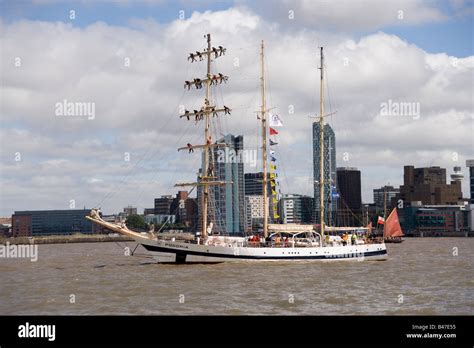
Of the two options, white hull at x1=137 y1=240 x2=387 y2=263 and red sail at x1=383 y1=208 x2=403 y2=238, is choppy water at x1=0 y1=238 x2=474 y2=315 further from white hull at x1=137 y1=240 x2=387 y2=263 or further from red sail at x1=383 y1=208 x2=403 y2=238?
red sail at x1=383 y1=208 x2=403 y2=238

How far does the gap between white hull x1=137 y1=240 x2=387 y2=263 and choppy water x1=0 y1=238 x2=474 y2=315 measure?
58.9 inches

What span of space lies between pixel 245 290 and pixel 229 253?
2245 centimetres

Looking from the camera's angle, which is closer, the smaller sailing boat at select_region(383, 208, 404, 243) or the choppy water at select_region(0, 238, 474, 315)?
the choppy water at select_region(0, 238, 474, 315)

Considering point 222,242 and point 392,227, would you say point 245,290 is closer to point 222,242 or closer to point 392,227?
point 222,242

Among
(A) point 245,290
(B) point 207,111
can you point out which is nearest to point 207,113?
(B) point 207,111

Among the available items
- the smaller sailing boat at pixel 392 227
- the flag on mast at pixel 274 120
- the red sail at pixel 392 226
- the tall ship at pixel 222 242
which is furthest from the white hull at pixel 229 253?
the red sail at pixel 392 226

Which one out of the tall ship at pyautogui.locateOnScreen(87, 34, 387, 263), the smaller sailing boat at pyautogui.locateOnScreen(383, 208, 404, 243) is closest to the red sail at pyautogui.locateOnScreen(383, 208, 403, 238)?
the smaller sailing boat at pyautogui.locateOnScreen(383, 208, 404, 243)

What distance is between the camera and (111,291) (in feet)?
155

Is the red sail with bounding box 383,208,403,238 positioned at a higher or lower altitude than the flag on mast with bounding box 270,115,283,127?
lower

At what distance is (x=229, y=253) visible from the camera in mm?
68812

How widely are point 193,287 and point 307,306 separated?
12116mm

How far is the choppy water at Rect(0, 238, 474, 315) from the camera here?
38.1 m
